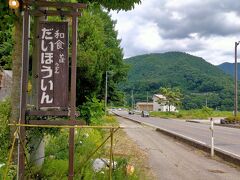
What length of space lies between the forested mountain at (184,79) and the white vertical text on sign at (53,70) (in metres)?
109

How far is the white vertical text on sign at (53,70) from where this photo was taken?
6031mm

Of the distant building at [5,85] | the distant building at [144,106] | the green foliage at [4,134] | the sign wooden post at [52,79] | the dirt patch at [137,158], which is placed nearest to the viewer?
the sign wooden post at [52,79]

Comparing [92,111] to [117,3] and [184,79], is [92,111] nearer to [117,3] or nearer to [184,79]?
[117,3]

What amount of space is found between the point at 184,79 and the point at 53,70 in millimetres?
144744

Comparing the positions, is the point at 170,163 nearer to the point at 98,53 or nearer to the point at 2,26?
the point at 2,26

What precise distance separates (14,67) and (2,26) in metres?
0.75

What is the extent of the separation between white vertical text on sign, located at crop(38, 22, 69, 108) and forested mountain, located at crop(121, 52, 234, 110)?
109 meters

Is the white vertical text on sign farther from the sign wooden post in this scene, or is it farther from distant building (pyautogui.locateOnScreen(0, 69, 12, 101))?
distant building (pyautogui.locateOnScreen(0, 69, 12, 101))

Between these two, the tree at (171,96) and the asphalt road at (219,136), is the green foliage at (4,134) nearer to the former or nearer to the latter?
the asphalt road at (219,136)

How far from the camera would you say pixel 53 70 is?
6059mm

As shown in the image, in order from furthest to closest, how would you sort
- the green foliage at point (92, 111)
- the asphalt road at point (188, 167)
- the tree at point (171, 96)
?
the tree at point (171, 96), the green foliage at point (92, 111), the asphalt road at point (188, 167)

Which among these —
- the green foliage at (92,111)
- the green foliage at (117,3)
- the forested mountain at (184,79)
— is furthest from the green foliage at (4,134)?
the forested mountain at (184,79)

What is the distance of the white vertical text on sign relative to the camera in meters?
6.03

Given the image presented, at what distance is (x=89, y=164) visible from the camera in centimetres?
719
